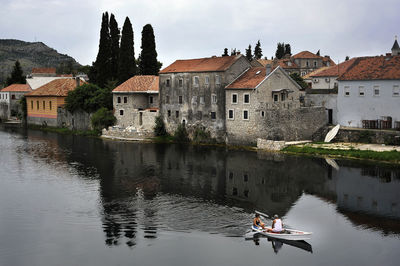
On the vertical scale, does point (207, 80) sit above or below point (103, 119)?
above

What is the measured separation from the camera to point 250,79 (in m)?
51.1

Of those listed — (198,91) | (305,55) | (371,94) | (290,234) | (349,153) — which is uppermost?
(305,55)

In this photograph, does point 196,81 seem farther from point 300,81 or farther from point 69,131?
point 300,81

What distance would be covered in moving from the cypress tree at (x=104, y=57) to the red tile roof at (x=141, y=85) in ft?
35.7

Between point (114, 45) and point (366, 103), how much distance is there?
4039 cm

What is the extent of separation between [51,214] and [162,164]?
16.2 meters

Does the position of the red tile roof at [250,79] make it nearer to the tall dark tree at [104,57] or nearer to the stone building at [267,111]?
the stone building at [267,111]

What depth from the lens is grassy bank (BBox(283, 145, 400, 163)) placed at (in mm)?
40375

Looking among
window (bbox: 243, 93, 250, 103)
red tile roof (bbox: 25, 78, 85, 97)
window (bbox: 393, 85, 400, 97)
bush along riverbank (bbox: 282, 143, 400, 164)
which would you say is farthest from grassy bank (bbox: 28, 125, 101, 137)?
window (bbox: 393, 85, 400, 97)

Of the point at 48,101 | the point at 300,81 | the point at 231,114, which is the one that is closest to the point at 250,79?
the point at 231,114

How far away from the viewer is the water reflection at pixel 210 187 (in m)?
25.8

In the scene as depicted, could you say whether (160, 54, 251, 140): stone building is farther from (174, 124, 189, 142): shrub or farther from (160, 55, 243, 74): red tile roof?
(174, 124, 189, 142): shrub

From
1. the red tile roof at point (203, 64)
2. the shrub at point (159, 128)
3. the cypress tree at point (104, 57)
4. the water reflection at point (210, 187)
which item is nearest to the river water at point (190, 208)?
the water reflection at point (210, 187)

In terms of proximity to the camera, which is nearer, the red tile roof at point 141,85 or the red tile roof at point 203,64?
the red tile roof at point 203,64
